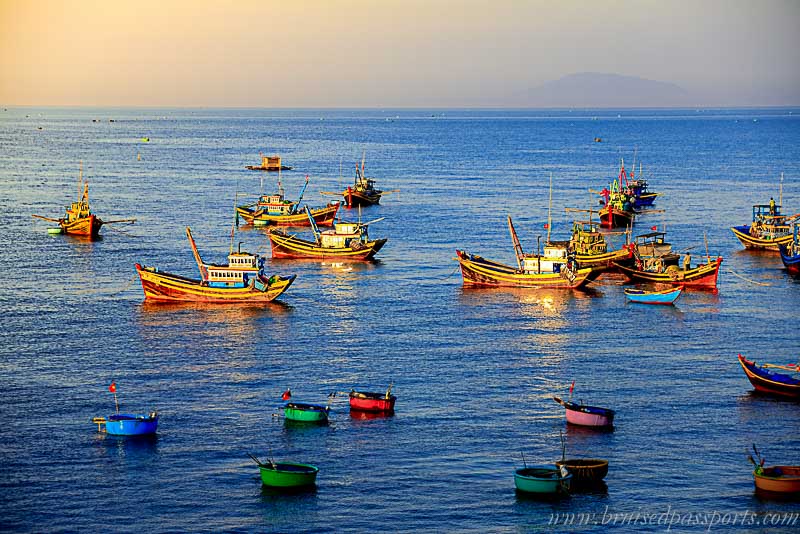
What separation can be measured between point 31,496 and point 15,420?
41.5ft

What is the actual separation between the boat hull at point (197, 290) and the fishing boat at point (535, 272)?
2087cm

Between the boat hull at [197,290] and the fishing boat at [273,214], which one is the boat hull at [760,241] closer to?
the fishing boat at [273,214]

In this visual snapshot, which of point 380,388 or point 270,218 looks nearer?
point 380,388

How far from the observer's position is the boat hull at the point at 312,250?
13375 centimetres

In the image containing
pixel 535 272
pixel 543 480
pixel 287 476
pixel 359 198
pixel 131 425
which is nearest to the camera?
pixel 543 480

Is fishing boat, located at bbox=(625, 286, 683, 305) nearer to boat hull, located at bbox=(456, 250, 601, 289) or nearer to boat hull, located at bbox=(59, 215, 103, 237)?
boat hull, located at bbox=(456, 250, 601, 289)

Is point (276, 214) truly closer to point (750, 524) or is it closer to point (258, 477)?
point (258, 477)

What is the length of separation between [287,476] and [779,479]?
90.4ft

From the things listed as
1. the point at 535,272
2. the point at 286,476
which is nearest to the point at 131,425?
the point at 286,476

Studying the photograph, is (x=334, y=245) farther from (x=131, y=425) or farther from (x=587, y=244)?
(x=131, y=425)

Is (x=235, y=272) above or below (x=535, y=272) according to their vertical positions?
below

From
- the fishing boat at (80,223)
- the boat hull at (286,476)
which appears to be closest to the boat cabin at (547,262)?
the boat hull at (286,476)

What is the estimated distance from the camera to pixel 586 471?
206 feet

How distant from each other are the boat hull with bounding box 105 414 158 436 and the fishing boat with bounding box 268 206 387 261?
65.2 metres
